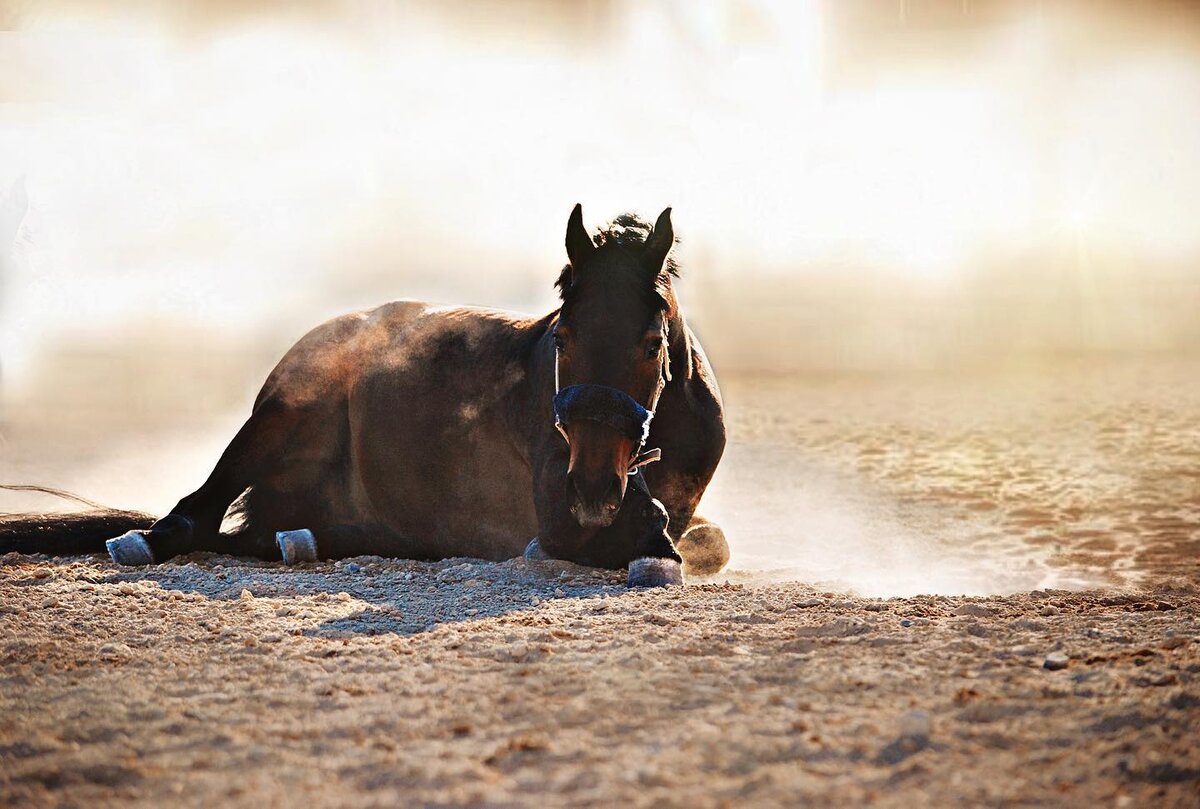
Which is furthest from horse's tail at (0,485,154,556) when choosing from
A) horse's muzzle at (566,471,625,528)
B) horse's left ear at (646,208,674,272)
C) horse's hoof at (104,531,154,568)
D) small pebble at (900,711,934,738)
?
small pebble at (900,711,934,738)

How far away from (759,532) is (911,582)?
9.85 feet

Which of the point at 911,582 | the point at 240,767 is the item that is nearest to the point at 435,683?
the point at 240,767

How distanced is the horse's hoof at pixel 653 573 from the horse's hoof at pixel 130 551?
319 cm

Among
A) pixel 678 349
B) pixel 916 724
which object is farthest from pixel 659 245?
pixel 916 724

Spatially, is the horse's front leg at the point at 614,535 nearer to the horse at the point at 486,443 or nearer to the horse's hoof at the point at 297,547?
the horse at the point at 486,443

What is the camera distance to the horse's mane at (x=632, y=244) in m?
5.74

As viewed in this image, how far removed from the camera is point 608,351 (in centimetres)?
541

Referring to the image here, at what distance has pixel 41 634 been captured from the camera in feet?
14.7

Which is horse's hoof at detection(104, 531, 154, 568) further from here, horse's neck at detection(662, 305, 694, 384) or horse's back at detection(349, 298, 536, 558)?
horse's neck at detection(662, 305, 694, 384)

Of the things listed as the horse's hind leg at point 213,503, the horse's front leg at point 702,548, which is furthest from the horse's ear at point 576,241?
the horse's hind leg at point 213,503

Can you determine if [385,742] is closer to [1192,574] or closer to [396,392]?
[396,392]

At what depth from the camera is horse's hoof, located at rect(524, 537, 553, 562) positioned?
5988mm

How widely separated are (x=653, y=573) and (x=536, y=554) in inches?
32.1

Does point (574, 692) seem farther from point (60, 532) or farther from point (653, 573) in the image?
point (60, 532)
